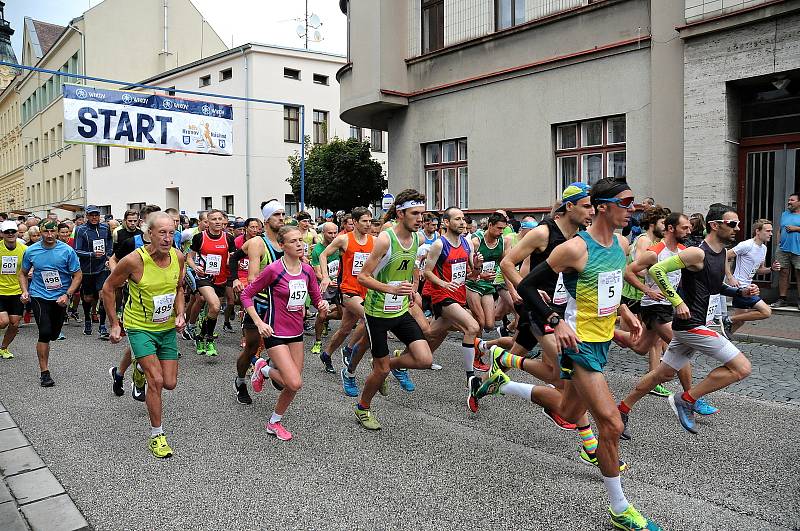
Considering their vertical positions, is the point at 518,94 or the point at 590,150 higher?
the point at 518,94

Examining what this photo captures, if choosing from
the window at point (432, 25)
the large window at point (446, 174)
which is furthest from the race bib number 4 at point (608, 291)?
the window at point (432, 25)

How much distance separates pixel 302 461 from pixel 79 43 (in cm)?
4647

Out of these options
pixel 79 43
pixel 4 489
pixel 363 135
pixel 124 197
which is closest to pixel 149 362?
pixel 4 489

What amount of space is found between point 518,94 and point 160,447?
12128 mm

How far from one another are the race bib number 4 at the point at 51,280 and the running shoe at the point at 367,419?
4417mm

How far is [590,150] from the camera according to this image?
13.9 metres

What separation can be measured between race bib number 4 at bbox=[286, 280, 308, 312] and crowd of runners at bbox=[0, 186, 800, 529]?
12 mm

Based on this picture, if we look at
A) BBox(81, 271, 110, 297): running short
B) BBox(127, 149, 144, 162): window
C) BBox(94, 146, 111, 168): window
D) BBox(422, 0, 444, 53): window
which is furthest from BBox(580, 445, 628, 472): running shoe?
BBox(94, 146, 111, 168): window

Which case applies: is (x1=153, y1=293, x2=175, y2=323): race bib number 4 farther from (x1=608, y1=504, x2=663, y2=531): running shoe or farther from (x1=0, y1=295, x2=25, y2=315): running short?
(x1=0, y1=295, x2=25, y2=315): running short

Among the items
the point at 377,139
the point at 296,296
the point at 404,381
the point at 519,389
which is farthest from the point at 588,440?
the point at 377,139

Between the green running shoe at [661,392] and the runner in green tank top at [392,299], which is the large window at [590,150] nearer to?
the green running shoe at [661,392]

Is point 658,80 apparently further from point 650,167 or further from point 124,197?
point 124,197

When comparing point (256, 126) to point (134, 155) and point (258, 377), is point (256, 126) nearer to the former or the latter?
point (134, 155)

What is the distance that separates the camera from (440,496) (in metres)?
4.16
